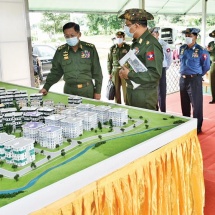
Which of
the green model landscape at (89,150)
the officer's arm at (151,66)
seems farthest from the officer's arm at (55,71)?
the green model landscape at (89,150)

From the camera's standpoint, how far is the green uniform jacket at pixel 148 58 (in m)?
2.44

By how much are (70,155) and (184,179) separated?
2.34 ft

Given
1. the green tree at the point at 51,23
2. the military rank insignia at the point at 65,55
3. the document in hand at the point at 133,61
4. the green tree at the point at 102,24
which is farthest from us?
the green tree at the point at 51,23

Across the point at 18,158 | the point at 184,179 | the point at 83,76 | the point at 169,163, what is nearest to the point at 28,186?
the point at 18,158

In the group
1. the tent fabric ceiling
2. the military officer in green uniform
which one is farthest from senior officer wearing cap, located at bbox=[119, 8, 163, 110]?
the tent fabric ceiling

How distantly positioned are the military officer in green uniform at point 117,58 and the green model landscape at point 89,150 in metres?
2.99

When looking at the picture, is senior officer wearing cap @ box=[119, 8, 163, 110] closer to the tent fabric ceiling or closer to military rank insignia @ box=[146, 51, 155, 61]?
military rank insignia @ box=[146, 51, 155, 61]

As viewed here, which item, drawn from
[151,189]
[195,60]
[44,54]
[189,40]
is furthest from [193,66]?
[44,54]

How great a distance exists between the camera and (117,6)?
6.00 metres

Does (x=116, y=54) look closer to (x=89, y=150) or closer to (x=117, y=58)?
(x=117, y=58)

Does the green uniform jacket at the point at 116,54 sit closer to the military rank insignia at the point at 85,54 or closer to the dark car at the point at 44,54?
the military rank insignia at the point at 85,54

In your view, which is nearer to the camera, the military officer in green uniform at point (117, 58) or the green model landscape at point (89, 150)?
the green model landscape at point (89, 150)

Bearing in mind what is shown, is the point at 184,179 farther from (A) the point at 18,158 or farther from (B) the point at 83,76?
(B) the point at 83,76

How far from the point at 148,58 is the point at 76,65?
0.85 metres
